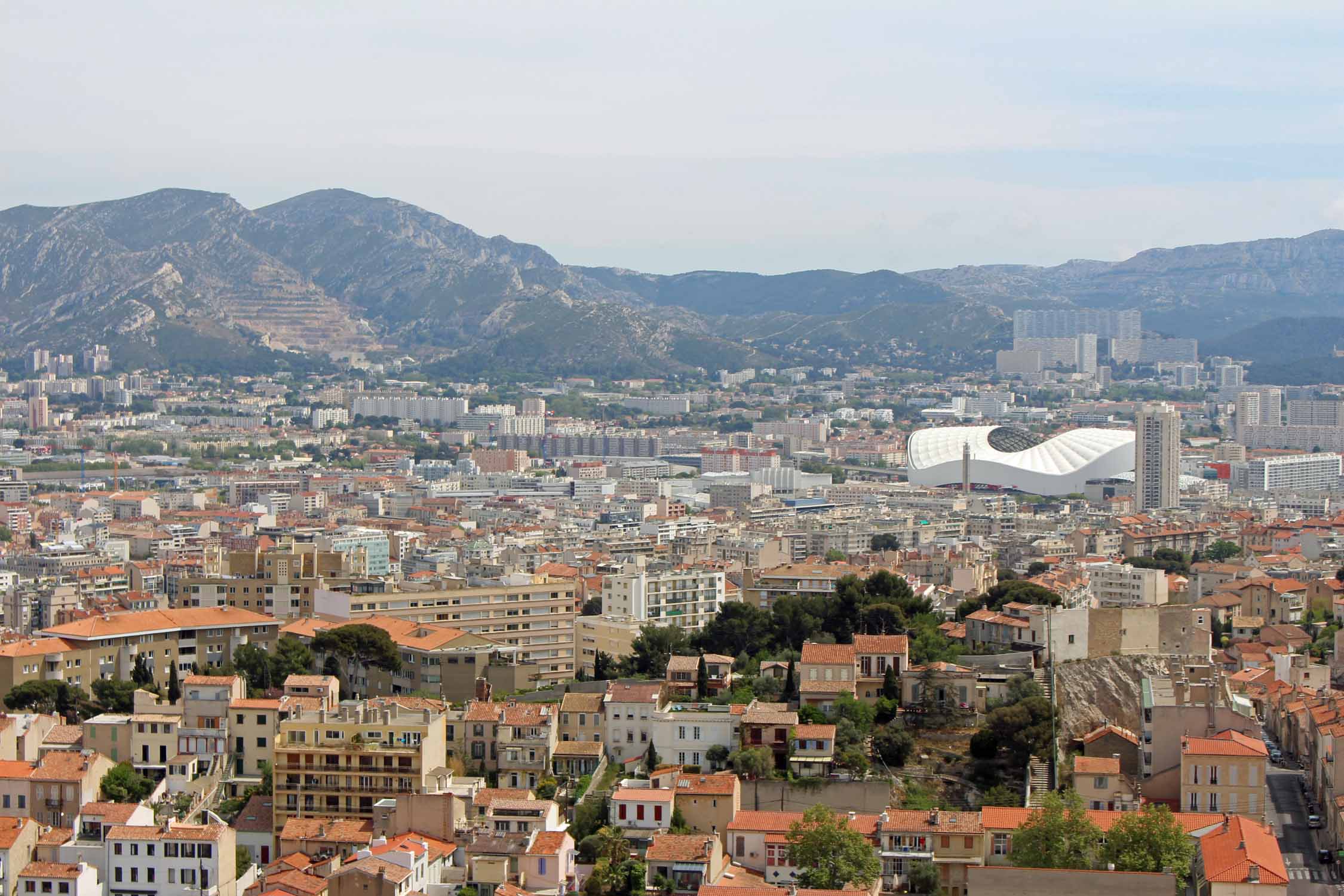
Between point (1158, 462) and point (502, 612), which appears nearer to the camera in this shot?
point (502, 612)

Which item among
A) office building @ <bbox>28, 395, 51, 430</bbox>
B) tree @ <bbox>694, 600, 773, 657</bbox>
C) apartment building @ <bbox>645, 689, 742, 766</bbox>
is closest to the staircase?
apartment building @ <bbox>645, 689, 742, 766</bbox>

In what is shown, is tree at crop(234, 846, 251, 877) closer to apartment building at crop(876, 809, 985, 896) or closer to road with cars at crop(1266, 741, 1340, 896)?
apartment building at crop(876, 809, 985, 896)

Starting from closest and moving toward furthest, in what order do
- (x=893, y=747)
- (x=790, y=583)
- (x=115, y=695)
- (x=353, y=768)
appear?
1. (x=353, y=768)
2. (x=893, y=747)
3. (x=115, y=695)
4. (x=790, y=583)

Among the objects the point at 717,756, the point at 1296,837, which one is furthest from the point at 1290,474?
the point at 717,756

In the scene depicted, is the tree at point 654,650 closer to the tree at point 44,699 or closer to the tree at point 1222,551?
the tree at point 44,699

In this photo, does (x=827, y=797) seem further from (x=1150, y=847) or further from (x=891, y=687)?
(x=1150, y=847)
